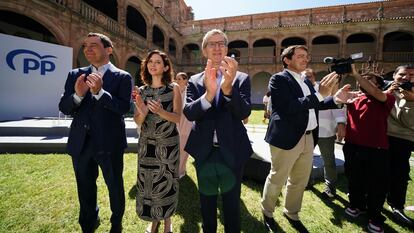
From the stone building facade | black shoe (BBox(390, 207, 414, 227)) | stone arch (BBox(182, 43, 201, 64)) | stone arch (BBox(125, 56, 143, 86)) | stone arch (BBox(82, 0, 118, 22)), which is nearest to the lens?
black shoe (BBox(390, 207, 414, 227))

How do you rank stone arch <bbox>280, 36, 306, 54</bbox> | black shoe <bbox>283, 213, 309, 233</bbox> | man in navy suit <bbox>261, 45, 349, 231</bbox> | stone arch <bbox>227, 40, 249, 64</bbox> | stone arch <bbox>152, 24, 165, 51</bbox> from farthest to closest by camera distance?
stone arch <bbox>227, 40, 249, 64</bbox> → stone arch <bbox>280, 36, 306, 54</bbox> → stone arch <bbox>152, 24, 165, 51</bbox> → black shoe <bbox>283, 213, 309, 233</bbox> → man in navy suit <bbox>261, 45, 349, 231</bbox>

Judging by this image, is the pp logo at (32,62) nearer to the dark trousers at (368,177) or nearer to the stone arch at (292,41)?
the dark trousers at (368,177)

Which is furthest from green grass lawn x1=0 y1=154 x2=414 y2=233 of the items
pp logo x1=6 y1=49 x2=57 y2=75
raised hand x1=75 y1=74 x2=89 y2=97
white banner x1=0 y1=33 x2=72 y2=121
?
pp logo x1=6 y1=49 x2=57 y2=75

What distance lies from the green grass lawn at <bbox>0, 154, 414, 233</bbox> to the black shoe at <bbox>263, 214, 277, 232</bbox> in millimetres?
75

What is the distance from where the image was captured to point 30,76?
7.93 metres

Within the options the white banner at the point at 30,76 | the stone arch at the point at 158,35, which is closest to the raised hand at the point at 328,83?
the white banner at the point at 30,76

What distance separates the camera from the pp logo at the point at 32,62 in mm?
7498

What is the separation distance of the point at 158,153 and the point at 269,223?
5.41ft

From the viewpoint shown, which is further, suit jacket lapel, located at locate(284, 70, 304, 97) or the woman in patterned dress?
suit jacket lapel, located at locate(284, 70, 304, 97)

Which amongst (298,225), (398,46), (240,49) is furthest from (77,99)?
(398,46)

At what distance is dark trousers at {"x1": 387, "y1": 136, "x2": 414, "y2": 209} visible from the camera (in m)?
2.96

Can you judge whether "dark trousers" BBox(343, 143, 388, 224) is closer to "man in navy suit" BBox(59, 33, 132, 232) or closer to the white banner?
"man in navy suit" BBox(59, 33, 132, 232)

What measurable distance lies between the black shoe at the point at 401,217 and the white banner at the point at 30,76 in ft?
34.4

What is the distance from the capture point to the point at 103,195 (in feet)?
10.9
